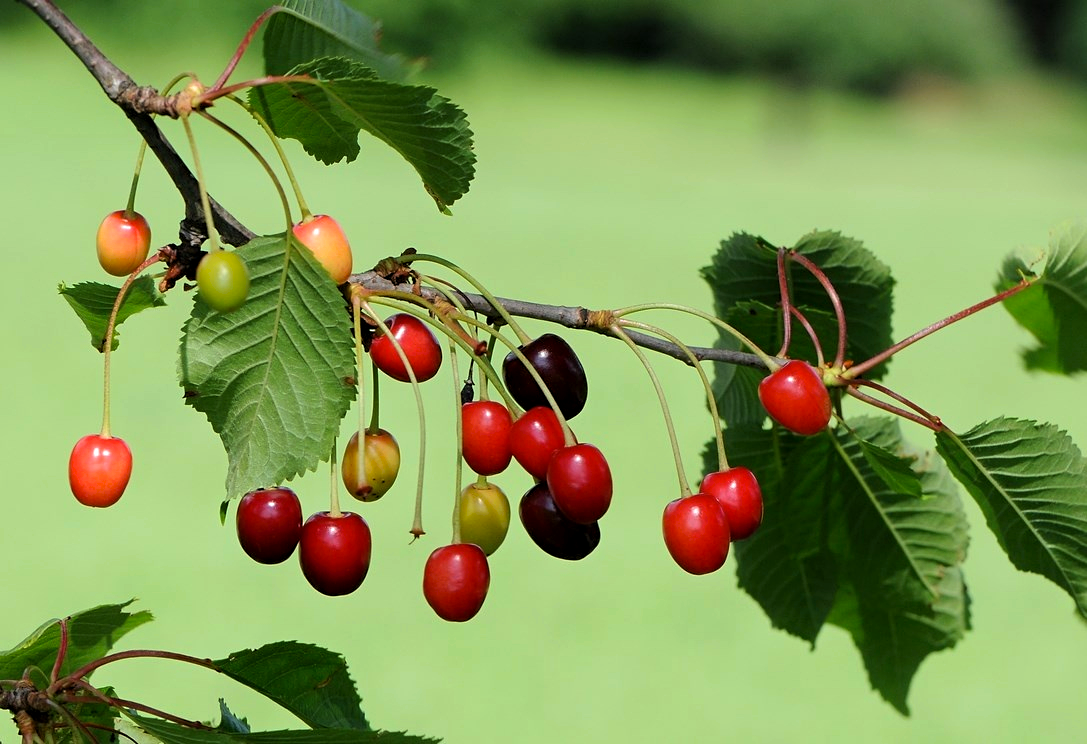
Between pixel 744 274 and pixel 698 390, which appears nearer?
pixel 744 274

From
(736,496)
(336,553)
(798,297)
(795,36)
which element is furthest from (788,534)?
(795,36)

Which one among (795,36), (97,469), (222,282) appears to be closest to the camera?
(222,282)

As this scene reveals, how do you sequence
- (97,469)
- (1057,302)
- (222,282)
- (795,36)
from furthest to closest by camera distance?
1. (795,36)
2. (1057,302)
3. (97,469)
4. (222,282)

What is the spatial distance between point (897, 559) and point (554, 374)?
0.35m

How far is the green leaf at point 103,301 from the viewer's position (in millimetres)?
508

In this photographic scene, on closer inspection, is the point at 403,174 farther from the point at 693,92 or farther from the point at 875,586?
the point at 875,586

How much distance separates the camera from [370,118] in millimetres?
450

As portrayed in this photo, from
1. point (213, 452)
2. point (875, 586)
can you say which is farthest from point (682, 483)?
point (213, 452)

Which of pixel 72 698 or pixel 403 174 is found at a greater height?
pixel 403 174

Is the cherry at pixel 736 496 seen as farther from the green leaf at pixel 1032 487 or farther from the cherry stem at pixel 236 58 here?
the cherry stem at pixel 236 58

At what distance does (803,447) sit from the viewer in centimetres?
71

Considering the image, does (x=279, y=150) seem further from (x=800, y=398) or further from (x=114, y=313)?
(x=800, y=398)

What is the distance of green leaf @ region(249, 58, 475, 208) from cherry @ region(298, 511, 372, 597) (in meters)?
0.13

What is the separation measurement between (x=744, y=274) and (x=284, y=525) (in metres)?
0.33
